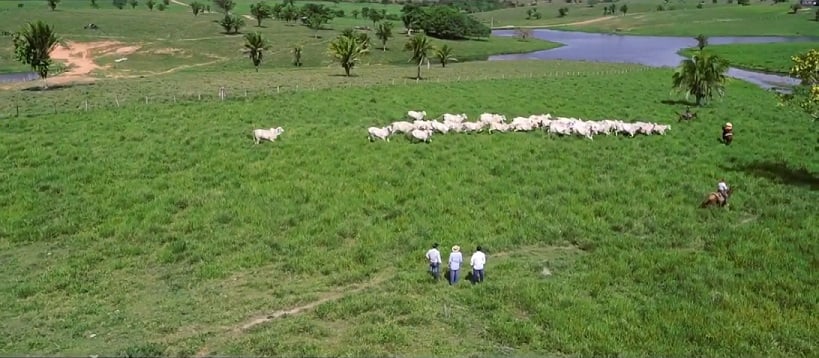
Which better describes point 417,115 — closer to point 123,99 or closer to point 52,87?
point 123,99

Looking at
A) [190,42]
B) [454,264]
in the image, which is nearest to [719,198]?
[454,264]

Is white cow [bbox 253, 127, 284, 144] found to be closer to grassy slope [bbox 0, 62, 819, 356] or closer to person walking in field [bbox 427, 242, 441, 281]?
grassy slope [bbox 0, 62, 819, 356]

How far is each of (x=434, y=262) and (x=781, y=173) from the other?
18.8 metres

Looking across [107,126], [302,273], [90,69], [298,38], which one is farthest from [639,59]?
[302,273]

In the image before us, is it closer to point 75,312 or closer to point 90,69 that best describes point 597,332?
point 75,312

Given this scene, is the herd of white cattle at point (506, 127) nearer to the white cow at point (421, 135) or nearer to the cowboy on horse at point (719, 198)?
the white cow at point (421, 135)

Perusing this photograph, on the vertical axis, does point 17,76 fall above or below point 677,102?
above

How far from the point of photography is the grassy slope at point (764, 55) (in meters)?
88.4

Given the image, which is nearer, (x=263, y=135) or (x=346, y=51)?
(x=263, y=135)

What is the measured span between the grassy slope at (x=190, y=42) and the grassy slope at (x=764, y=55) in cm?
3989

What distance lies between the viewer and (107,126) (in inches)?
1309

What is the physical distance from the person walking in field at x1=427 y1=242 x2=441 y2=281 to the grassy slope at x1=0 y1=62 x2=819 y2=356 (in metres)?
0.33

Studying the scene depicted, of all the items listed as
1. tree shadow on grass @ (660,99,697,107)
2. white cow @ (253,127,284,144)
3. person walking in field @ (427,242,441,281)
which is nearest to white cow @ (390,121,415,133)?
white cow @ (253,127,284,144)

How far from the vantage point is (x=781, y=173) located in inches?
1043
